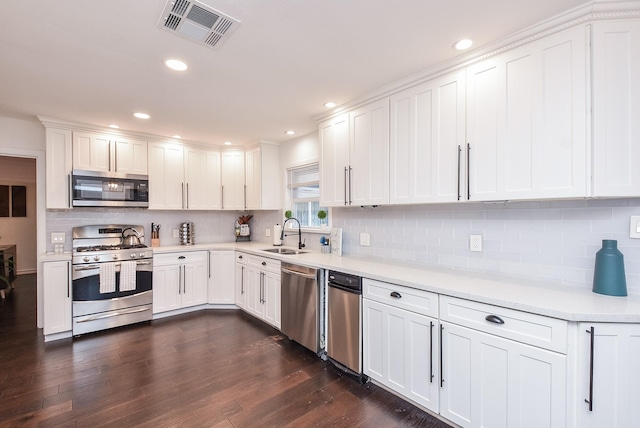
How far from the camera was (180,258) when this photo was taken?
13.4ft

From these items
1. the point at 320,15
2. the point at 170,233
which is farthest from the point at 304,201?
the point at 320,15

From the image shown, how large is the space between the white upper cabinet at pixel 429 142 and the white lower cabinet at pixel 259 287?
168 centimetres

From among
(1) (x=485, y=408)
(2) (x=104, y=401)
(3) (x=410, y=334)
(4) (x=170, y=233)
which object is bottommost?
(2) (x=104, y=401)

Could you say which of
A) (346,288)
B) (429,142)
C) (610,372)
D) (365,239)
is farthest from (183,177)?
(610,372)

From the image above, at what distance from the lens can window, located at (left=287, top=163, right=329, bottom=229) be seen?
403cm

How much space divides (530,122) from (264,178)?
3369mm

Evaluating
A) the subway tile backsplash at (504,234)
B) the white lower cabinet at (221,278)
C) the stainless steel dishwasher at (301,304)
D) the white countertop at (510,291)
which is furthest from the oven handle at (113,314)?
the white countertop at (510,291)

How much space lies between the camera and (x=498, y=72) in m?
1.96

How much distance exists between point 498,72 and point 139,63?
251 cm

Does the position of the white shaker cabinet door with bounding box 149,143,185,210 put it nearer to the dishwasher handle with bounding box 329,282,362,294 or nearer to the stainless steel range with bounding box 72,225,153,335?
the stainless steel range with bounding box 72,225,153,335

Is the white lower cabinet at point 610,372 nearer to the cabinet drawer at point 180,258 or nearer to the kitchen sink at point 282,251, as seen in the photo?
the kitchen sink at point 282,251

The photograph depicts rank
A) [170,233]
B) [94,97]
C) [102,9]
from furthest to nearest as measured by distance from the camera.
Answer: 1. [170,233]
2. [94,97]
3. [102,9]

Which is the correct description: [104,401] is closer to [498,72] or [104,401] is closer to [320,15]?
[320,15]

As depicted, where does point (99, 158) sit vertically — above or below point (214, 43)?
below
